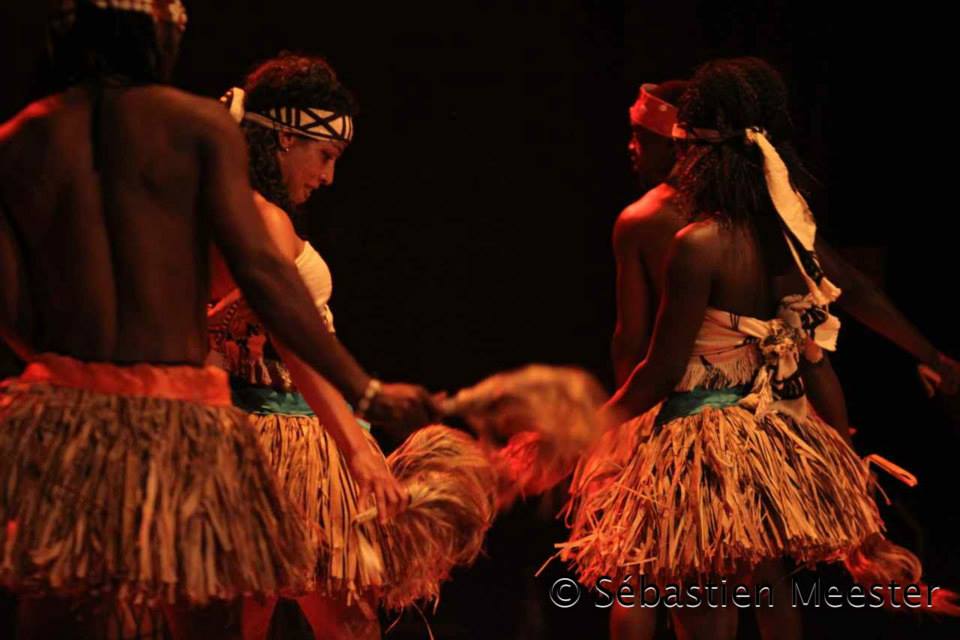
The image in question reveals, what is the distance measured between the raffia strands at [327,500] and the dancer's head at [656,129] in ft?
3.74

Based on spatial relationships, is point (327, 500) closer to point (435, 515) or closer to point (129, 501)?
point (435, 515)

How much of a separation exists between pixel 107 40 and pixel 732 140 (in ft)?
4.50

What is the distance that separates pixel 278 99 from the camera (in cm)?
266

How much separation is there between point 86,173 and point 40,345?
26 cm

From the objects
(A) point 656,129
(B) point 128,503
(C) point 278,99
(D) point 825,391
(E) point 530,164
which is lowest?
(D) point 825,391

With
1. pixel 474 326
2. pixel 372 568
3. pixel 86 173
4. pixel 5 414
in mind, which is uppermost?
pixel 86 173

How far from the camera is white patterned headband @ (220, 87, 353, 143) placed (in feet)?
8.70

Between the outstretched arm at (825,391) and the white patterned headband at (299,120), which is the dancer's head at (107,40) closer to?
the white patterned headband at (299,120)

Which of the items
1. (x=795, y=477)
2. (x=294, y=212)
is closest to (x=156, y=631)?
(x=294, y=212)

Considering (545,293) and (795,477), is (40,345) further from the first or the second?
(545,293)

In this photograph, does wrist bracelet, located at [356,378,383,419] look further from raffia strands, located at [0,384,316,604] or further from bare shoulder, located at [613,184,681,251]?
bare shoulder, located at [613,184,681,251]

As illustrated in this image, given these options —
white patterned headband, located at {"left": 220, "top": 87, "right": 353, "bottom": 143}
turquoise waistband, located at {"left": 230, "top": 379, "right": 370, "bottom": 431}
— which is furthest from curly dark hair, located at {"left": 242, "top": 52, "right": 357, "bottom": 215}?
turquoise waistband, located at {"left": 230, "top": 379, "right": 370, "bottom": 431}

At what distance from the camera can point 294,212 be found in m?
2.64

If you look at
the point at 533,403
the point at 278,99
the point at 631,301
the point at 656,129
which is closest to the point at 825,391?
the point at 631,301
